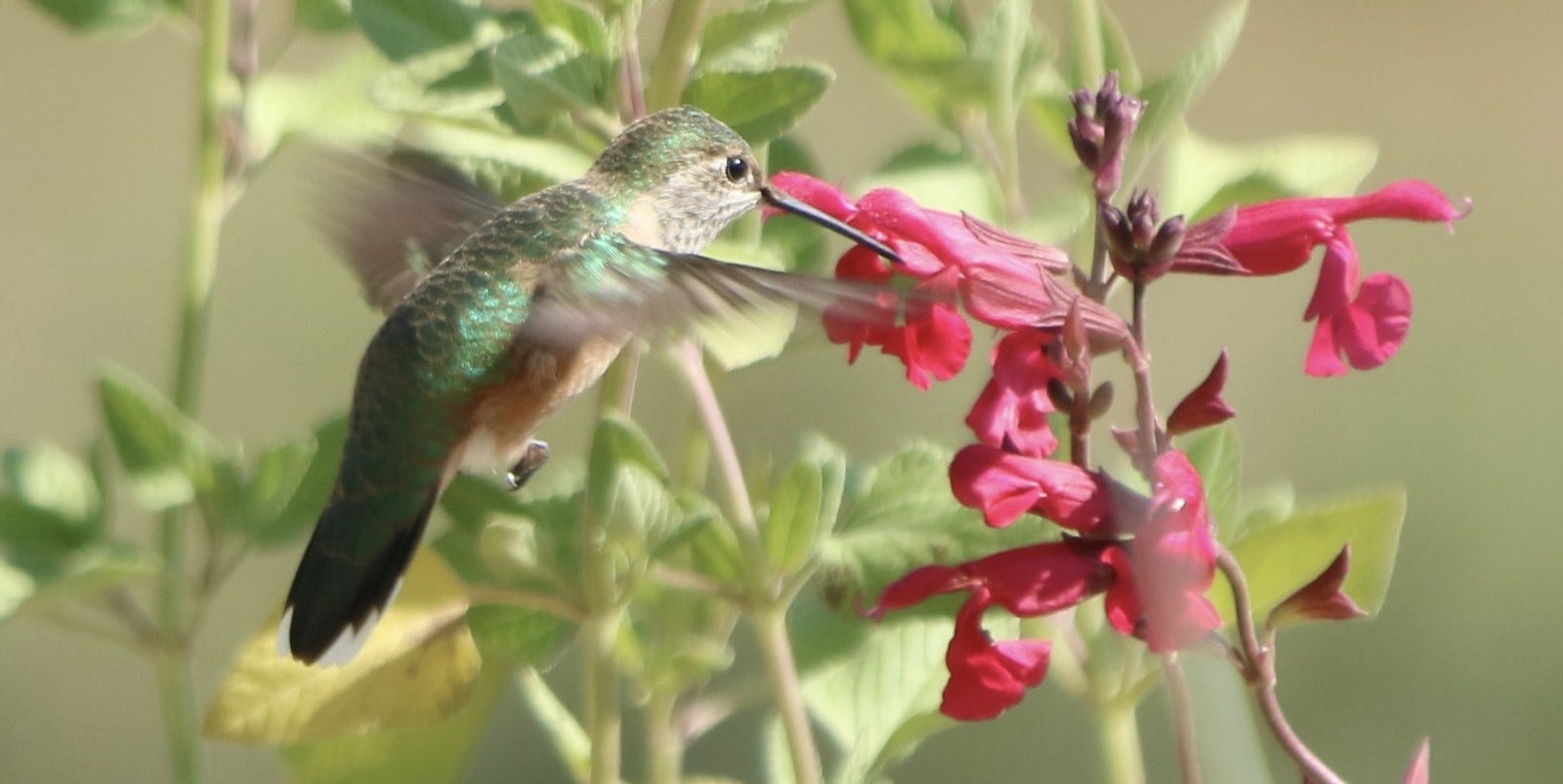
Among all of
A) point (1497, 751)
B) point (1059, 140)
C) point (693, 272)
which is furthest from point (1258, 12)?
point (693, 272)

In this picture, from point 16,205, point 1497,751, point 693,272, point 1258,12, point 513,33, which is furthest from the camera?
point 1258,12

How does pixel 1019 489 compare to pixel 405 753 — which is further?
pixel 405 753

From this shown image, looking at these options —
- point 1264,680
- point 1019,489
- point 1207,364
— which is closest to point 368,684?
point 1019,489

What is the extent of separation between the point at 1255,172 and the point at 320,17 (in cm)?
66

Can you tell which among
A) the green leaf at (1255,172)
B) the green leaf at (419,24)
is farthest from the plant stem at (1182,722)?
the green leaf at (419,24)

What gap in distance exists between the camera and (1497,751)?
8.43 feet

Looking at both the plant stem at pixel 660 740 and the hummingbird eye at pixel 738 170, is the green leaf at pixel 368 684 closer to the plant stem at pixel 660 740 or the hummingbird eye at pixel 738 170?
the plant stem at pixel 660 740

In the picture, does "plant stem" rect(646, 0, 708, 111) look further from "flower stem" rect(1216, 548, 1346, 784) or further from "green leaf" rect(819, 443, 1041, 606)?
"flower stem" rect(1216, 548, 1346, 784)

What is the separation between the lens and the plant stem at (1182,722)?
34.9 inches

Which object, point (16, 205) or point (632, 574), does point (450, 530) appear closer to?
point (632, 574)

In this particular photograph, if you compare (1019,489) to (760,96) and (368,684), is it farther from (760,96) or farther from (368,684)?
(368,684)

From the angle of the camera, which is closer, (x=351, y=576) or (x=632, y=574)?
(x=632, y=574)

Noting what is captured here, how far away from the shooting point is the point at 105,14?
1.33 meters

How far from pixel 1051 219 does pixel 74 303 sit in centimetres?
274
